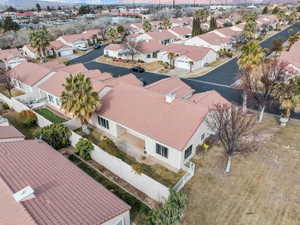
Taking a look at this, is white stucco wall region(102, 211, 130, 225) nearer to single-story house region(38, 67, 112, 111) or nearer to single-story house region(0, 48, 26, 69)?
single-story house region(38, 67, 112, 111)

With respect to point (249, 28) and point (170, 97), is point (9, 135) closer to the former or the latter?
point (170, 97)

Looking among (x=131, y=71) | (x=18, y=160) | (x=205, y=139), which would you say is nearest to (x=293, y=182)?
(x=205, y=139)

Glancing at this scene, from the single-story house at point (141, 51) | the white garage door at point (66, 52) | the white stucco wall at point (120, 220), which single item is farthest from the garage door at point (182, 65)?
the white stucco wall at point (120, 220)

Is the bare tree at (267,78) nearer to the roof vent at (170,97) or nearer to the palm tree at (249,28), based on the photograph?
the roof vent at (170,97)

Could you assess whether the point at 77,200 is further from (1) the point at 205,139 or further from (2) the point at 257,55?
(2) the point at 257,55

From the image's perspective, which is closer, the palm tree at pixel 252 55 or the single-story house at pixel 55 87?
the palm tree at pixel 252 55

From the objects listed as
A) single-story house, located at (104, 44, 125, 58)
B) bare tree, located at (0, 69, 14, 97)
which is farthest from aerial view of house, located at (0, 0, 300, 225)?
single-story house, located at (104, 44, 125, 58)
